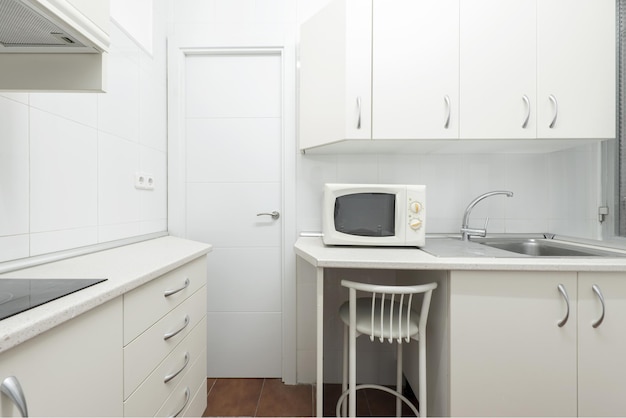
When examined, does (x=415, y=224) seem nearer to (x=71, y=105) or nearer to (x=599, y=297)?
(x=599, y=297)

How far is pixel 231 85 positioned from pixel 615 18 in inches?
79.0

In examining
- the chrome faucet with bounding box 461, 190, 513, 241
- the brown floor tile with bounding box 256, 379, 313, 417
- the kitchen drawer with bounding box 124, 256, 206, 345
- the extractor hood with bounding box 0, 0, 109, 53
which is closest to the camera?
the extractor hood with bounding box 0, 0, 109, 53

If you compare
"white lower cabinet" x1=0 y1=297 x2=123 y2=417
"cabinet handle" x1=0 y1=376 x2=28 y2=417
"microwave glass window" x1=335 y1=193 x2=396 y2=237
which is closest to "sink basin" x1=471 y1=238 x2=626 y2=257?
"microwave glass window" x1=335 y1=193 x2=396 y2=237

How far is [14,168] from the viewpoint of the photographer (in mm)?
826

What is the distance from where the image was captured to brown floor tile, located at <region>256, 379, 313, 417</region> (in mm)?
1428

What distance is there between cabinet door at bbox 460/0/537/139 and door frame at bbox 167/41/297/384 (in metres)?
0.93

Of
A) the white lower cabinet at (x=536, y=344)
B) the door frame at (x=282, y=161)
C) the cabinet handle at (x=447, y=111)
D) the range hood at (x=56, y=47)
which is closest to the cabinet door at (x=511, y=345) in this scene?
the white lower cabinet at (x=536, y=344)

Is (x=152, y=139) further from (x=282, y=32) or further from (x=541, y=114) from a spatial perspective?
(x=541, y=114)

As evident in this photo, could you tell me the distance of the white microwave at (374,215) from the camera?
133 cm

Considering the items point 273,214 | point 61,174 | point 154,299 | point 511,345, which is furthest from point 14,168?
point 511,345

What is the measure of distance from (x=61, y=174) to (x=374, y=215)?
50.4 inches

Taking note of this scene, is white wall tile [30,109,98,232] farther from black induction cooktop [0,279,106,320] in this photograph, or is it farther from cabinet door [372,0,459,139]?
cabinet door [372,0,459,139]

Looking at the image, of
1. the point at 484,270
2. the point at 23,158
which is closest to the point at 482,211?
the point at 484,270

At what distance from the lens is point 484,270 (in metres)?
1.03
